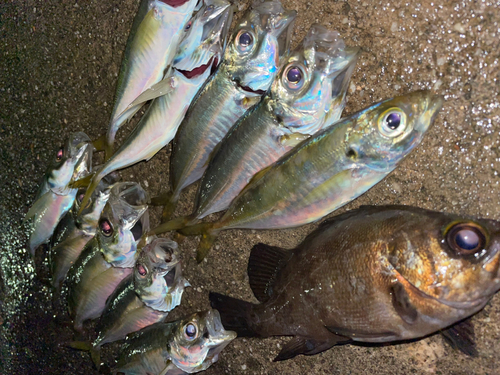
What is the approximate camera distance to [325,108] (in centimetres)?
177

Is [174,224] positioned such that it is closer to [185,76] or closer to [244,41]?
[185,76]

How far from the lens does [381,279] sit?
1.53 meters

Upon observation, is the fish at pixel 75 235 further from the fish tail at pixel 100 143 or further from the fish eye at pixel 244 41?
the fish eye at pixel 244 41

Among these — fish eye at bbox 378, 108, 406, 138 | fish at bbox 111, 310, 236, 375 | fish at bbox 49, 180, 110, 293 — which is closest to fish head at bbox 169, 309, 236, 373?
fish at bbox 111, 310, 236, 375

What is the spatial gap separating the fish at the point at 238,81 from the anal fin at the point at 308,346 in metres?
1.00

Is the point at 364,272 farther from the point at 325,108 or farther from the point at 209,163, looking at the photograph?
the point at 209,163

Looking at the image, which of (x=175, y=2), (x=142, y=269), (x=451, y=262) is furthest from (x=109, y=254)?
(x=451, y=262)

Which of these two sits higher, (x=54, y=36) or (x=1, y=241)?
(x=54, y=36)

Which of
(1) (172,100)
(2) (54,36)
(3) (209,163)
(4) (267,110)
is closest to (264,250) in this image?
(3) (209,163)

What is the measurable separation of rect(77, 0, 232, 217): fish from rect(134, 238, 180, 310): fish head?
54 cm

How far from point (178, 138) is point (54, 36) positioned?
5.70 feet

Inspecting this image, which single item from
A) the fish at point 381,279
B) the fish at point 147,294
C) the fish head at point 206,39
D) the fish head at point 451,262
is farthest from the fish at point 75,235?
the fish head at point 451,262

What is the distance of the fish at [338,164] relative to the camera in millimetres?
1581

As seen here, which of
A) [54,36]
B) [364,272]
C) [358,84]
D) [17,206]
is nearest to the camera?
[364,272]
